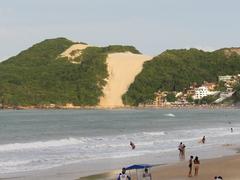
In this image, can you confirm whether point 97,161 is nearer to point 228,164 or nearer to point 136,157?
point 136,157

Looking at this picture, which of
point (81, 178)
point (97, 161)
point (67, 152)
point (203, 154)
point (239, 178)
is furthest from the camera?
point (67, 152)

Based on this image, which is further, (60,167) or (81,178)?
(60,167)

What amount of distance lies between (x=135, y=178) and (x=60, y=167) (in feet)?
23.7

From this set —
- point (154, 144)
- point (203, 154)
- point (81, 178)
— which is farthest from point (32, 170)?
point (154, 144)

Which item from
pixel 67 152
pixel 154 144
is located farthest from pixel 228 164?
pixel 154 144

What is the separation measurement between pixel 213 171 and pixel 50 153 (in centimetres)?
1613

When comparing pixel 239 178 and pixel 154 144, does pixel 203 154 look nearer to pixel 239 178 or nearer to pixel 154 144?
pixel 154 144

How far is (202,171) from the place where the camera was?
28.5m

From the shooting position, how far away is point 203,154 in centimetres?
3981

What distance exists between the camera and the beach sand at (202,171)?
87.4ft

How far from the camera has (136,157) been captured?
3750 centimetres

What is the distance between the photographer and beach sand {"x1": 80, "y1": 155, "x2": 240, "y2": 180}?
26627 millimetres

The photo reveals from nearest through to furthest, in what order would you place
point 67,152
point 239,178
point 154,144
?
point 239,178 → point 67,152 → point 154,144

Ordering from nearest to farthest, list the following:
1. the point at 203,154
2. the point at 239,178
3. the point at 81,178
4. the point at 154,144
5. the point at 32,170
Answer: the point at 239,178
the point at 81,178
the point at 32,170
the point at 203,154
the point at 154,144
